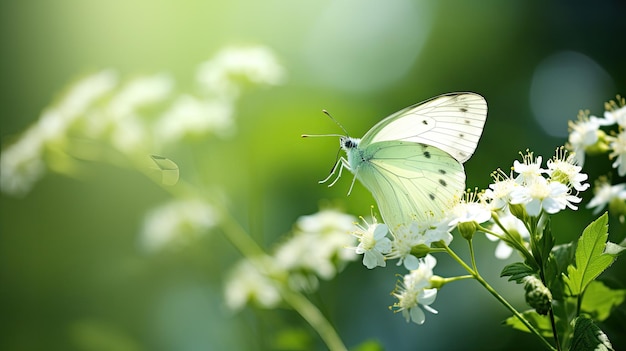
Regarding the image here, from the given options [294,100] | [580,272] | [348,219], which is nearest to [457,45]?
[294,100]

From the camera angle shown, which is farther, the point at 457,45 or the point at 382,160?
the point at 457,45

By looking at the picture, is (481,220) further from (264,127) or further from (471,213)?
(264,127)

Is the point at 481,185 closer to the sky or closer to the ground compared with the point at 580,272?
closer to the ground

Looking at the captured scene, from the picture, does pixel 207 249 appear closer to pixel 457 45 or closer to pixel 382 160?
pixel 382 160

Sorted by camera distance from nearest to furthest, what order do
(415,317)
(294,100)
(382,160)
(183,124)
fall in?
(415,317)
(382,160)
(183,124)
(294,100)

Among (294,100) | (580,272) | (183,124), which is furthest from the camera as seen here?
(294,100)

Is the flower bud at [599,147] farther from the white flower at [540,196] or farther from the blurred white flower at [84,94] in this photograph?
the blurred white flower at [84,94]

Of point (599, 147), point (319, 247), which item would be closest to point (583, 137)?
point (599, 147)

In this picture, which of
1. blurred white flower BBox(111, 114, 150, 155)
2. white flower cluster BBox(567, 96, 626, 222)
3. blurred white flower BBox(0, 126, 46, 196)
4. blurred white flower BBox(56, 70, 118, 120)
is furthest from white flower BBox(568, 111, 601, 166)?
blurred white flower BBox(0, 126, 46, 196)
